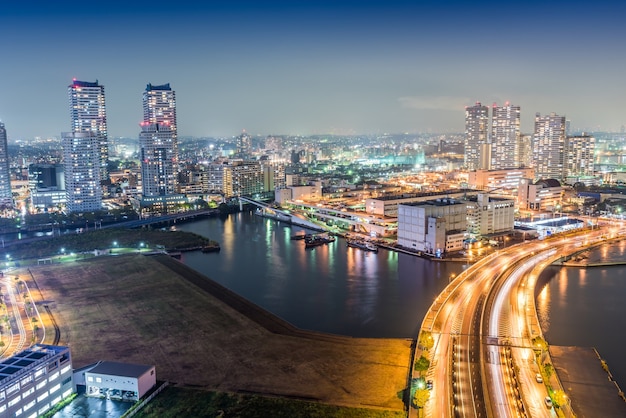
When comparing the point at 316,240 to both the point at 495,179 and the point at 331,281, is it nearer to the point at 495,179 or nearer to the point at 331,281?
the point at 331,281

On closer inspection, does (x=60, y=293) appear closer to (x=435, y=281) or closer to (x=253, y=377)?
(x=253, y=377)

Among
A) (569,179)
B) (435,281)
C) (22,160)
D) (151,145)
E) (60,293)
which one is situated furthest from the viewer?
(22,160)

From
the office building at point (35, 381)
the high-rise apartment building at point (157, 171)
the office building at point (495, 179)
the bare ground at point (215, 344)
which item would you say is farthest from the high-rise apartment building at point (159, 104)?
the office building at point (35, 381)

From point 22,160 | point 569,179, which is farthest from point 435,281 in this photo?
point 22,160

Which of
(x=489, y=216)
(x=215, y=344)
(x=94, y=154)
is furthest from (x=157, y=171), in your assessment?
(x=215, y=344)

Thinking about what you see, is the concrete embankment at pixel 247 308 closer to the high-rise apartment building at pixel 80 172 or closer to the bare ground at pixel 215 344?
the bare ground at pixel 215 344
